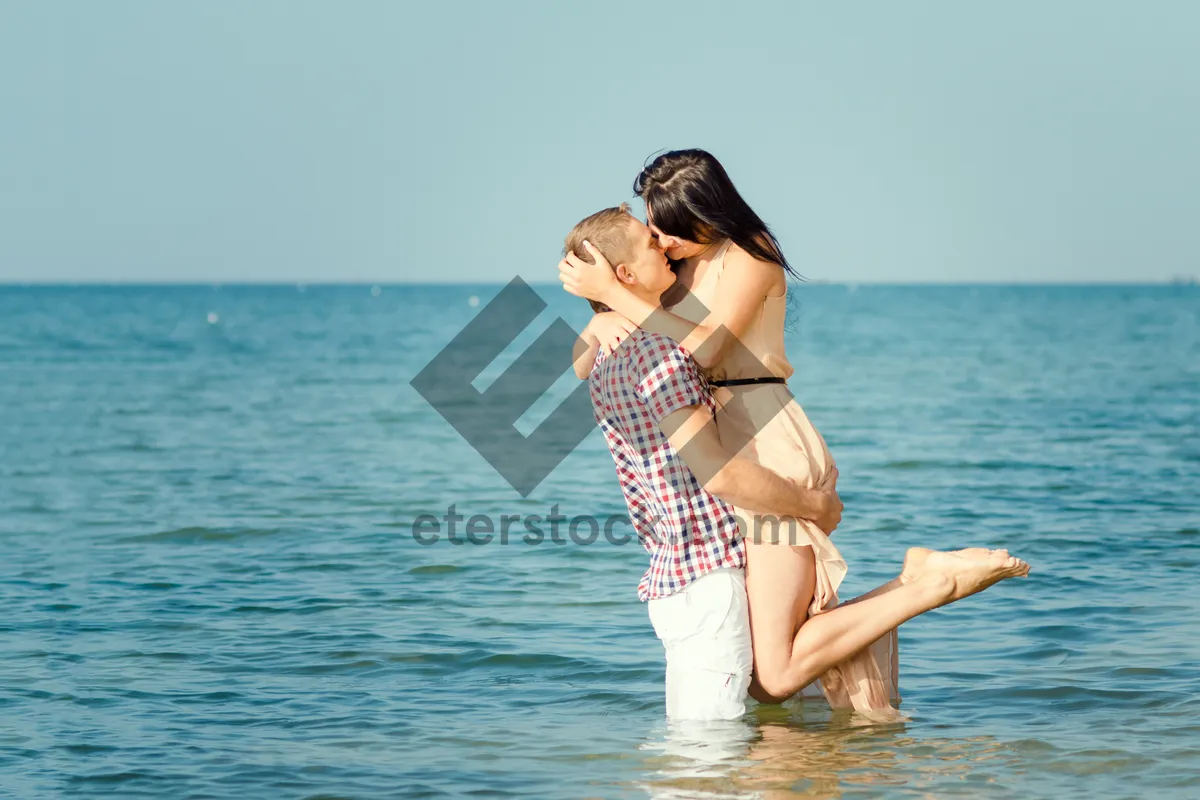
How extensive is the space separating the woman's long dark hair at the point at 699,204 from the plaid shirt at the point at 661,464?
0.46 metres

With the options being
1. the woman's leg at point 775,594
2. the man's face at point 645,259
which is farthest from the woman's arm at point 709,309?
the woman's leg at point 775,594

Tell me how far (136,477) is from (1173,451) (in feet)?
39.1

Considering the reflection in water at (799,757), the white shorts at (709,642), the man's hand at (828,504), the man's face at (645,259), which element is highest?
the man's face at (645,259)

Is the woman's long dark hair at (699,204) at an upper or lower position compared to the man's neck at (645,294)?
upper

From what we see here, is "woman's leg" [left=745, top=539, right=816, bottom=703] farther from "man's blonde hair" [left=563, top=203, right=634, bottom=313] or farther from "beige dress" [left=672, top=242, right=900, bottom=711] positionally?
"man's blonde hair" [left=563, top=203, right=634, bottom=313]

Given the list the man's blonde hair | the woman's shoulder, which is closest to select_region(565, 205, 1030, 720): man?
the man's blonde hair

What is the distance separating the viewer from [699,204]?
189 inches

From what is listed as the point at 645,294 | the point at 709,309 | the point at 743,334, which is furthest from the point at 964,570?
the point at 645,294

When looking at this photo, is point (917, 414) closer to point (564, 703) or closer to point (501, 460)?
point (501, 460)

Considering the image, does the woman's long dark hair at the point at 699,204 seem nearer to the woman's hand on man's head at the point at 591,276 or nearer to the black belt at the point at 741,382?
the woman's hand on man's head at the point at 591,276

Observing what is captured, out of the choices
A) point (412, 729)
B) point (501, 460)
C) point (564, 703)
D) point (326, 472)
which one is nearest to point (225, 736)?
point (412, 729)

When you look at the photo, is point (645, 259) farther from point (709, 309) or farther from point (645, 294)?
point (709, 309)

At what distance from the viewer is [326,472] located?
48.9ft

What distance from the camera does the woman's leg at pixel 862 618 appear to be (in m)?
4.97
